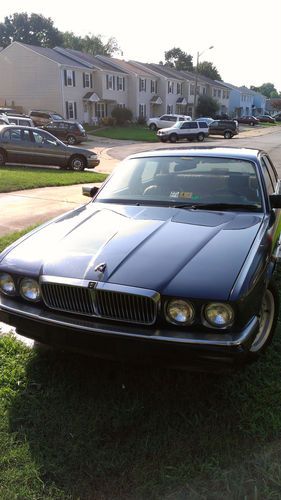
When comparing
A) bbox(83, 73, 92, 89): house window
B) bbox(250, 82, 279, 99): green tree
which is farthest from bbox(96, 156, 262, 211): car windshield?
bbox(250, 82, 279, 99): green tree

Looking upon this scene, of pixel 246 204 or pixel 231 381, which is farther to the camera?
pixel 246 204

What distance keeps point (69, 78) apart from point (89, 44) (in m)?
48.5

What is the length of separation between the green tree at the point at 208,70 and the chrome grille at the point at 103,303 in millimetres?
89161

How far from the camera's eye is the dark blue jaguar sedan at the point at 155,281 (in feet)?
8.57

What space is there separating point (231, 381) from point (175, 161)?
2174mm

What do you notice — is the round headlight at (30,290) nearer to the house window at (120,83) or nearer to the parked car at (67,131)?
the parked car at (67,131)

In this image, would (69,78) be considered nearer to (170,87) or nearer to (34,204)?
(170,87)

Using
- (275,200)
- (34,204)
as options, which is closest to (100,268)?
(275,200)

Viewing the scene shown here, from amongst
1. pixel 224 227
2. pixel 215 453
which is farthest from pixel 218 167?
pixel 215 453

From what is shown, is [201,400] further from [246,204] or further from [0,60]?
[0,60]

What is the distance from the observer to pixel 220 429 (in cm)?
276

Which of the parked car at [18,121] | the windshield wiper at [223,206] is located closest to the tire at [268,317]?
the windshield wiper at [223,206]

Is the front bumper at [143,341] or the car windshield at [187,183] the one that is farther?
the car windshield at [187,183]

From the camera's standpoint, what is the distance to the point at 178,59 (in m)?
90.5
